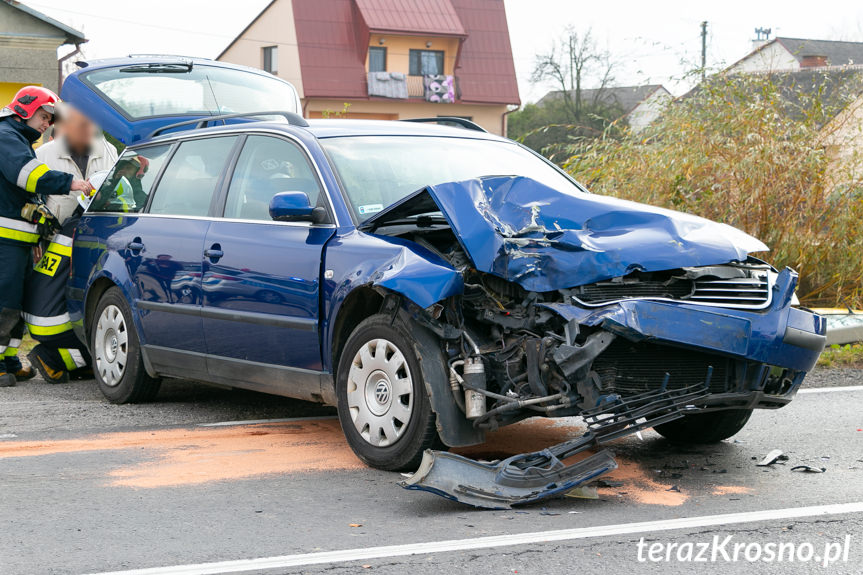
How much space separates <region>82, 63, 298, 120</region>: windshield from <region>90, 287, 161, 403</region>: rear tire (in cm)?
246

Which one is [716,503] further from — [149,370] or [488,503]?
[149,370]

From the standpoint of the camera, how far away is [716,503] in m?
4.86

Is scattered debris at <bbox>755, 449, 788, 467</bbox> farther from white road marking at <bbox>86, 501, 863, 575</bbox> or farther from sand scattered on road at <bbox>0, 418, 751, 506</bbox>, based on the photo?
white road marking at <bbox>86, 501, 863, 575</bbox>

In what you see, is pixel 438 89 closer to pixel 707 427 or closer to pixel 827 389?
pixel 827 389

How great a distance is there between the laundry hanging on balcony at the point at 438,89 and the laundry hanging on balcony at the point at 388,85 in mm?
1046

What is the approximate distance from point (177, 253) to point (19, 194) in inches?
97.8

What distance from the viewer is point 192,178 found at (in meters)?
7.20

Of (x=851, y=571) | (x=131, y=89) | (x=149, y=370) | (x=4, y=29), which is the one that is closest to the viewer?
(x=851, y=571)

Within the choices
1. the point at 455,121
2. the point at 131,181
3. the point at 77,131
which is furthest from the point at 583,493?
the point at 77,131

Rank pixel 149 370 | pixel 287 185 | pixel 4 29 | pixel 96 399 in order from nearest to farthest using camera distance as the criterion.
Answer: pixel 287 185 → pixel 149 370 → pixel 96 399 → pixel 4 29

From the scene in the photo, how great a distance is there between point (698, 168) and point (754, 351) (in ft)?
25.9

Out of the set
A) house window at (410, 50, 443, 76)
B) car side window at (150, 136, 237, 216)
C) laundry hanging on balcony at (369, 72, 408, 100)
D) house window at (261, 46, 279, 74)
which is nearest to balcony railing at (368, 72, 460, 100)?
laundry hanging on balcony at (369, 72, 408, 100)

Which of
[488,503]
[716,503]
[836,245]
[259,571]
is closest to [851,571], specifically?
[716,503]

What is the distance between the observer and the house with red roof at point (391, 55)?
46.0 meters
